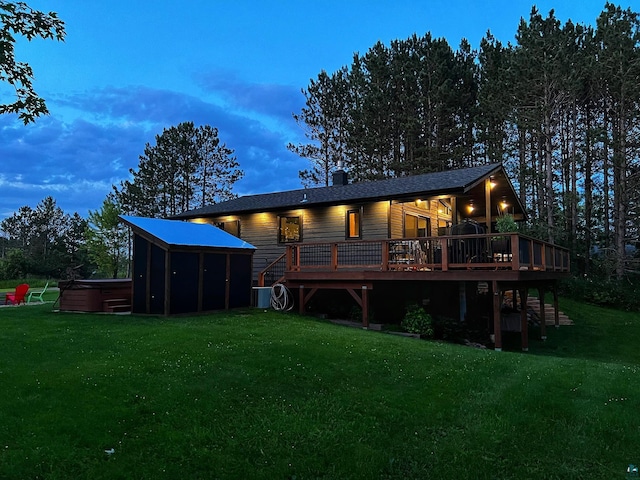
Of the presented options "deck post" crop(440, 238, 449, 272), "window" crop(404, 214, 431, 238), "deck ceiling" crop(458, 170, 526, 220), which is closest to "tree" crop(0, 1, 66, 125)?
"deck post" crop(440, 238, 449, 272)

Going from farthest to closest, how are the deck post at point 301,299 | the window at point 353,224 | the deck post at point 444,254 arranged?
the window at point 353,224 → the deck post at point 301,299 → the deck post at point 444,254

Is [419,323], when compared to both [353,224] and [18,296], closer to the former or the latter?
[353,224]

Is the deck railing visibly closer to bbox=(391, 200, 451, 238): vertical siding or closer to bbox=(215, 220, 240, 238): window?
bbox=(391, 200, 451, 238): vertical siding

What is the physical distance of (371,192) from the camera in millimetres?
15469

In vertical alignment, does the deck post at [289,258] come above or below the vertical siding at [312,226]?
below

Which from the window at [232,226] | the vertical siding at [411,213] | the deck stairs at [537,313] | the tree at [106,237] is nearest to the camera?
the vertical siding at [411,213]

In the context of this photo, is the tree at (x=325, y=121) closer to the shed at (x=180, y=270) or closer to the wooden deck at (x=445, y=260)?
the wooden deck at (x=445, y=260)

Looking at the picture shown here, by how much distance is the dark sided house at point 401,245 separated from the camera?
37.1ft

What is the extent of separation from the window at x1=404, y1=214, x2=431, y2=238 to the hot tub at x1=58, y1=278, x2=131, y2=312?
30.3 ft

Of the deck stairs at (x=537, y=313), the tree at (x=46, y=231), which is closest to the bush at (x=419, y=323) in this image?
the deck stairs at (x=537, y=313)

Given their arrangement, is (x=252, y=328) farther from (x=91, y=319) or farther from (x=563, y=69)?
(x=563, y=69)

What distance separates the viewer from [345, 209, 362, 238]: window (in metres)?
15.5

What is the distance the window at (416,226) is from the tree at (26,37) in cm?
1137

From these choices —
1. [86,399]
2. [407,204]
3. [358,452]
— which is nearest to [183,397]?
[86,399]
